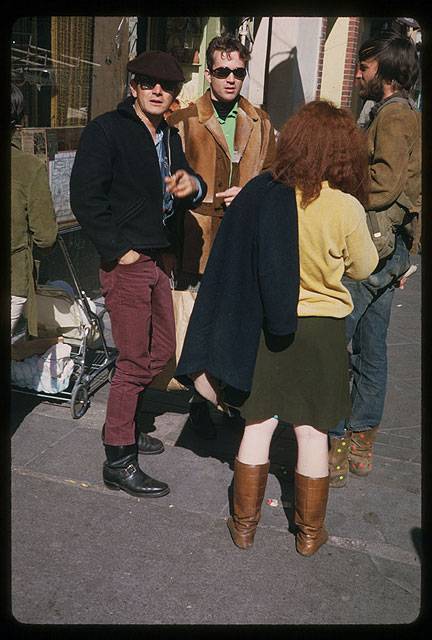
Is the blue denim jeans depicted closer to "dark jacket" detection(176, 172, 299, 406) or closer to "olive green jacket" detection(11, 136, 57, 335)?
"dark jacket" detection(176, 172, 299, 406)

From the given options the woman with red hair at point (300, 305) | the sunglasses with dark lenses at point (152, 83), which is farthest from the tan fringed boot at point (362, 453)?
the sunglasses with dark lenses at point (152, 83)

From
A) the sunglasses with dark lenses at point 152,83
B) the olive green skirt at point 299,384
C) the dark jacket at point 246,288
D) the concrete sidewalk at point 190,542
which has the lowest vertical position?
the concrete sidewalk at point 190,542

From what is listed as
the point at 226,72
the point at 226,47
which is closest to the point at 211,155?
the point at 226,72

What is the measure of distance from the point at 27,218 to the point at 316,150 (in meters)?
1.87

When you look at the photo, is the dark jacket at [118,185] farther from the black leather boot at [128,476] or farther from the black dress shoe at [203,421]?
the black dress shoe at [203,421]

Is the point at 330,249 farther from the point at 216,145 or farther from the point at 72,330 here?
the point at 72,330

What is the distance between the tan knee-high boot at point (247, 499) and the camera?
353cm

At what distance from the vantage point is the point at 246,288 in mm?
3389

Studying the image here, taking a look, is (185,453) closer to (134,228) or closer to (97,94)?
(134,228)

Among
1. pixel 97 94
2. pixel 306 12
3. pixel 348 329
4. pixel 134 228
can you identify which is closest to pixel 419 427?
pixel 348 329

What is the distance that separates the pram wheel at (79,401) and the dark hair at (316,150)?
2235mm

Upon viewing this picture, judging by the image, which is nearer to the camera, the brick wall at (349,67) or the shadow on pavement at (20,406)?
the shadow on pavement at (20,406)

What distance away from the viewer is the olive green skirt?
345cm

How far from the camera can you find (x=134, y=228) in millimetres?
3910
